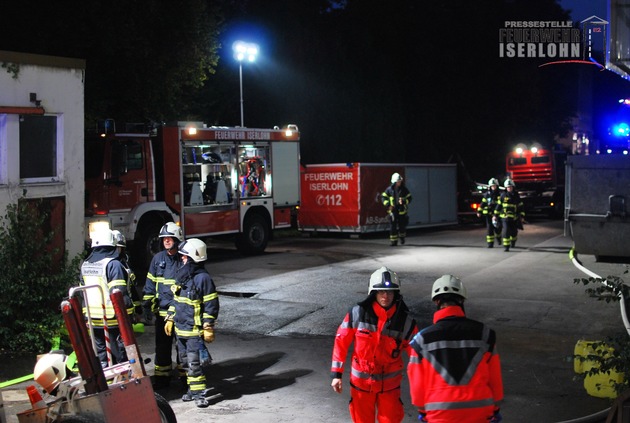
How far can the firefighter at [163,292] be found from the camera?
25.2ft

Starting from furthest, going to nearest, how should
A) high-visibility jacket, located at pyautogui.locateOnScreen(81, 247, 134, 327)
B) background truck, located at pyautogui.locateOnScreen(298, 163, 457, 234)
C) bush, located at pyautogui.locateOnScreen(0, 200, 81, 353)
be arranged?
background truck, located at pyautogui.locateOnScreen(298, 163, 457, 234)
bush, located at pyautogui.locateOnScreen(0, 200, 81, 353)
high-visibility jacket, located at pyautogui.locateOnScreen(81, 247, 134, 327)

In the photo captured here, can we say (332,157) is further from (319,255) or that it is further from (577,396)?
(577,396)

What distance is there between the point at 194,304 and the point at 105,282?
2.86 feet

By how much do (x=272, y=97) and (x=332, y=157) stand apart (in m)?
3.61

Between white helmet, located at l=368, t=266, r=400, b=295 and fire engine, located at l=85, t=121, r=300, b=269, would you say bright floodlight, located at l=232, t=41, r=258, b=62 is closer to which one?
fire engine, located at l=85, t=121, r=300, b=269

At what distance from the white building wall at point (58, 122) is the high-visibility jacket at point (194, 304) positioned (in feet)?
11.8

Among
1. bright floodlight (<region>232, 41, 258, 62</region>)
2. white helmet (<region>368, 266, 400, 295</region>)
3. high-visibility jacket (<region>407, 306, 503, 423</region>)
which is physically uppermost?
bright floodlight (<region>232, 41, 258, 62</region>)

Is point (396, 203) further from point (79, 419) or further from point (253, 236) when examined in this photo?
point (79, 419)

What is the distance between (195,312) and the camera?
7.33 metres

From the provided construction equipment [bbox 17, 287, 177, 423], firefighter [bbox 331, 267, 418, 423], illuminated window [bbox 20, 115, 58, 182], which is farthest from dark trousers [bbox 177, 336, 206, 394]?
illuminated window [bbox 20, 115, 58, 182]

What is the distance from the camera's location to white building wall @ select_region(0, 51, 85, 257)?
9945 millimetres

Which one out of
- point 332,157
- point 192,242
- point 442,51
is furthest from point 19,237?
point 442,51

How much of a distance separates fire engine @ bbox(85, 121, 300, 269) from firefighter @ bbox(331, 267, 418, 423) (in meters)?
10.1

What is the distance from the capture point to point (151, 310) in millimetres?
7930
